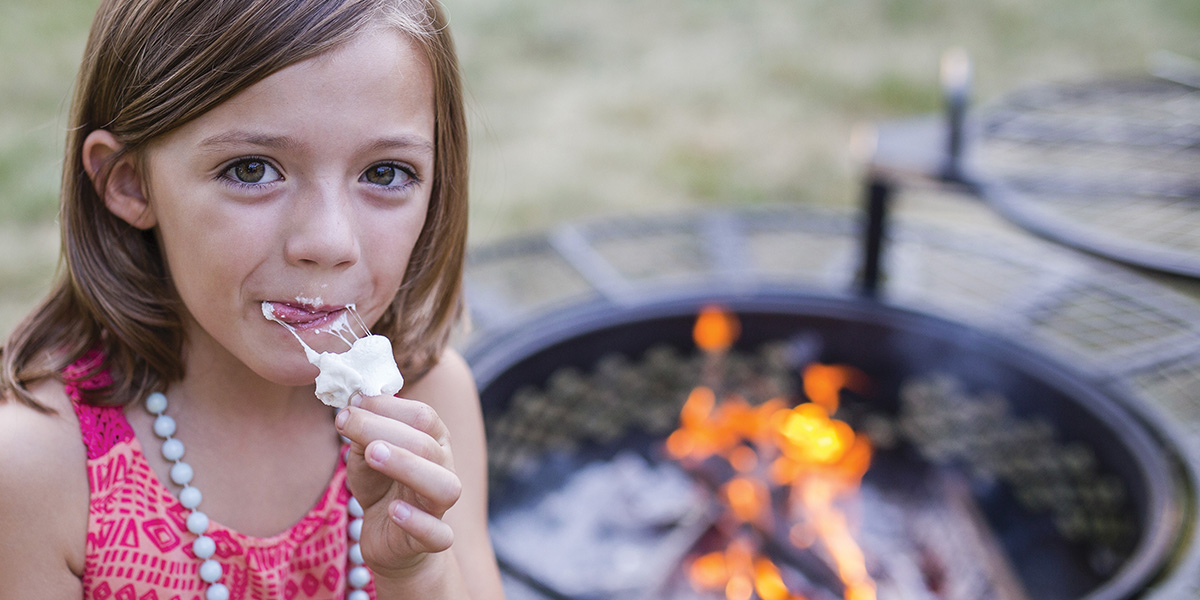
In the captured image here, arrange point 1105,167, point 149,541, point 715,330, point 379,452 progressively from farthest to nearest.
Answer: point 715,330 < point 1105,167 < point 149,541 < point 379,452

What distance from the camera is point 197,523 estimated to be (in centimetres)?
122

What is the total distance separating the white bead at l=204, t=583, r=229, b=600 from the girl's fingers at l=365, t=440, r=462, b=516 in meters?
0.38

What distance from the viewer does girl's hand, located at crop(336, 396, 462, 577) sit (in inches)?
39.5

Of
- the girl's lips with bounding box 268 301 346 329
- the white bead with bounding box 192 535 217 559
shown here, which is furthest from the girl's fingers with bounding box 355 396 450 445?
the white bead with bounding box 192 535 217 559

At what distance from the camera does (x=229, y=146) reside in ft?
3.34

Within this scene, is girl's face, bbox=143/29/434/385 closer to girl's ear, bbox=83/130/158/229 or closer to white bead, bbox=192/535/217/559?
girl's ear, bbox=83/130/158/229

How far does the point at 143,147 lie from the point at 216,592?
574mm

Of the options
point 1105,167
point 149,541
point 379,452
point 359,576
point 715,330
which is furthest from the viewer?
point 715,330

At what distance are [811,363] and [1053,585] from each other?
782 millimetres

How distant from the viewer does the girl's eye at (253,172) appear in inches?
40.7

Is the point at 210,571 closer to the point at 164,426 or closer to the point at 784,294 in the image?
the point at 164,426

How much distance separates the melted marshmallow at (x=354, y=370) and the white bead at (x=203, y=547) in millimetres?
333

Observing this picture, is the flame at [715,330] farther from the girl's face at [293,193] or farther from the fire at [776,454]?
the girl's face at [293,193]

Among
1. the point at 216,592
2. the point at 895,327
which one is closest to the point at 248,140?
the point at 216,592
